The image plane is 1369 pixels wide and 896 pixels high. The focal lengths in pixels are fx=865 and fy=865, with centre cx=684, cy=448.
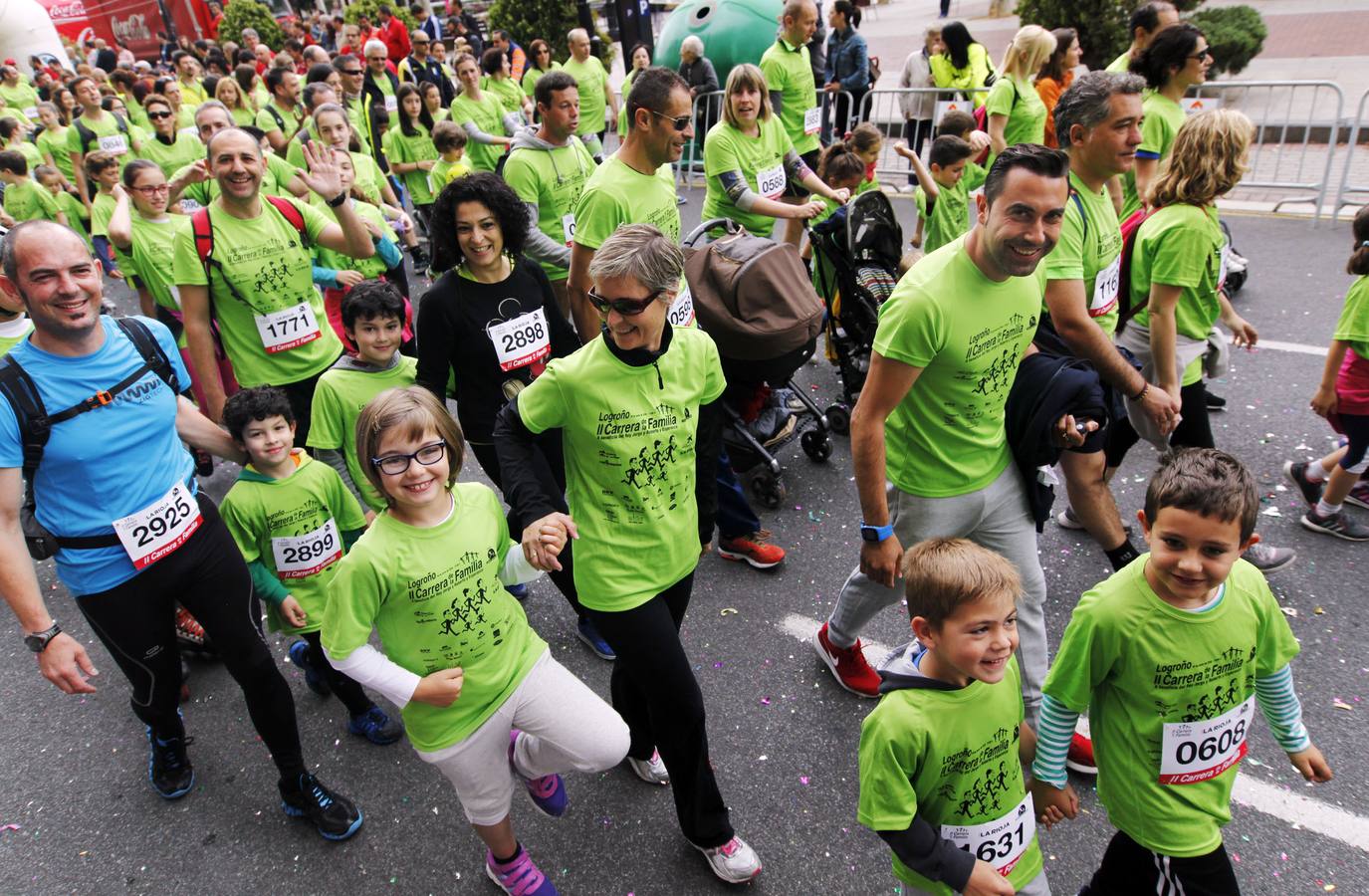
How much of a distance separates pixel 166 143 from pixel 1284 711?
29.1 ft

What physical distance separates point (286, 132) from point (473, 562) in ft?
27.5

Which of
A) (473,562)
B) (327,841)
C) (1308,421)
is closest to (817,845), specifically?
(473,562)

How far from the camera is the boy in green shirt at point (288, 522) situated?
3.02 meters

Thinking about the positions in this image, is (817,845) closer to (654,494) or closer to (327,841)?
(654,494)

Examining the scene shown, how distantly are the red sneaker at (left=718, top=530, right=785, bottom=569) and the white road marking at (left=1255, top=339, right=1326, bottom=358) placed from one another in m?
3.75

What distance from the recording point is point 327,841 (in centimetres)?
292

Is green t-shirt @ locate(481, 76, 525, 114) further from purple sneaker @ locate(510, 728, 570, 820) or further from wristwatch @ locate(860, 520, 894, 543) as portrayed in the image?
purple sneaker @ locate(510, 728, 570, 820)

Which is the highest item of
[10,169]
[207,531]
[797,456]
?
[10,169]

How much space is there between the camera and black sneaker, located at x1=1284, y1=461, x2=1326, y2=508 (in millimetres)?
4121

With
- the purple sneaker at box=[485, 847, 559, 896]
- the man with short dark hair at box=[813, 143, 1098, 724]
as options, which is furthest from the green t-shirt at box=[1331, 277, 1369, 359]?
the purple sneaker at box=[485, 847, 559, 896]

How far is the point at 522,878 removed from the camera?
2547mm

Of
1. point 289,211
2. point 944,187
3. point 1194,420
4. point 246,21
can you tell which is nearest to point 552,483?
point 289,211

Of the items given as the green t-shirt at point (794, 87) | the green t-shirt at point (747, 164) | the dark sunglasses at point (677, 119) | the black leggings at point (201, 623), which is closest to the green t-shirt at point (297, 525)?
the black leggings at point (201, 623)

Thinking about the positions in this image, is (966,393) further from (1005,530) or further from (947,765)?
(947,765)
